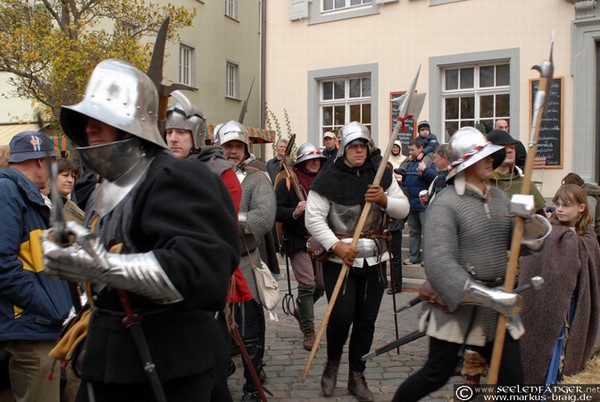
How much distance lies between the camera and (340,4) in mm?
13078

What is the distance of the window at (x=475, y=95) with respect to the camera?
11.3 meters

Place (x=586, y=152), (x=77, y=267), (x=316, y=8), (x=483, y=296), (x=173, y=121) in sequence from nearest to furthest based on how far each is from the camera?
(x=77, y=267), (x=483, y=296), (x=173, y=121), (x=586, y=152), (x=316, y=8)

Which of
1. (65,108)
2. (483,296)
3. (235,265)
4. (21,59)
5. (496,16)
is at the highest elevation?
(496,16)

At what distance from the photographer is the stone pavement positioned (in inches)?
181

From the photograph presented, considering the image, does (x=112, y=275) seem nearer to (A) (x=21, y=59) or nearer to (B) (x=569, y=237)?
(B) (x=569, y=237)

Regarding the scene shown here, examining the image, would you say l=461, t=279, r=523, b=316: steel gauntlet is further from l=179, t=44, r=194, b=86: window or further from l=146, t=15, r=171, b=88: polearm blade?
l=179, t=44, r=194, b=86: window

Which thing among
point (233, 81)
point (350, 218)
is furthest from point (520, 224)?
point (233, 81)

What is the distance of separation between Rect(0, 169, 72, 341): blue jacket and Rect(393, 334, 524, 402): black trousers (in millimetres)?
2014

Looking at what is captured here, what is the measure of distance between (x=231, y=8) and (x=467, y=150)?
18.0 metres

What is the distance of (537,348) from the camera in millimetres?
4152

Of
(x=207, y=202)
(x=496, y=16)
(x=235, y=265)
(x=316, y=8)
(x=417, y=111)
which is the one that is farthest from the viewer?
(x=316, y=8)

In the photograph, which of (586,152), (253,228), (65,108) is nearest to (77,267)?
(65,108)

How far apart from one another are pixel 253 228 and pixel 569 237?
2238mm

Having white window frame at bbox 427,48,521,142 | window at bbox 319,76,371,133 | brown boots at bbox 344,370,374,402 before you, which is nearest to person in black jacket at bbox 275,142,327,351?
brown boots at bbox 344,370,374,402
